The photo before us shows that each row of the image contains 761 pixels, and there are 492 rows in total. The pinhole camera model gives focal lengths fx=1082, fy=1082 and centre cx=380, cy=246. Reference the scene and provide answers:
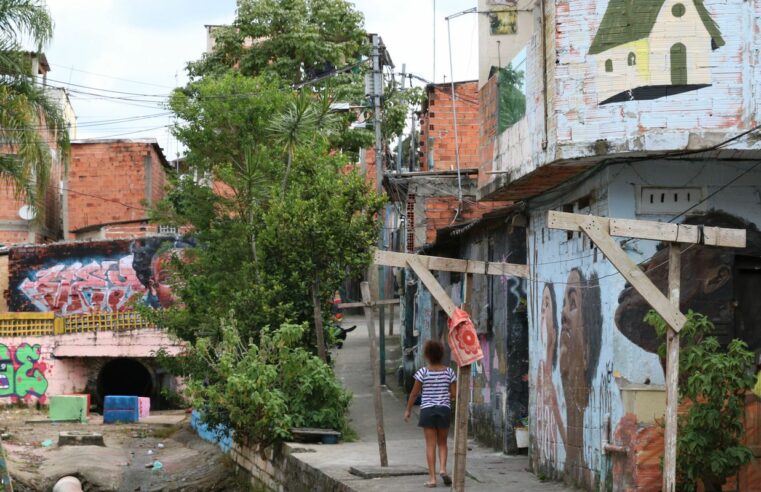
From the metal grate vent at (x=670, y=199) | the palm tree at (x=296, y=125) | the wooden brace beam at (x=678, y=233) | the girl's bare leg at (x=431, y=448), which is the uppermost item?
the palm tree at (x=296, y=125)

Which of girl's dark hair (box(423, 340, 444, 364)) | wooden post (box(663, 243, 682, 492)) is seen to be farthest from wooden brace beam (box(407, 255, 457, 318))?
wooden post (box(663, 243, 682, 492))

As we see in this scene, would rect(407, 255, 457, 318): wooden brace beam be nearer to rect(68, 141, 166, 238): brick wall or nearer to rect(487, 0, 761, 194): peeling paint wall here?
rect(487, 0, 761, 194): peeling paint wall

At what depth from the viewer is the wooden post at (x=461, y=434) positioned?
35.2ft

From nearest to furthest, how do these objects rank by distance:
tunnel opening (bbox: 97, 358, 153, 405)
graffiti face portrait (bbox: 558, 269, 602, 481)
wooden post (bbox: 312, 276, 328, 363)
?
graffiti face portrait (bbox: 558, 269, 602, 481) < wooden post (bbox: 312, 276, 328, 363) < tunnel opening (bbox: 97, 358, 153, 405)

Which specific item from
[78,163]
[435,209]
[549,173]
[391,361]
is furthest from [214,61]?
[549,173]

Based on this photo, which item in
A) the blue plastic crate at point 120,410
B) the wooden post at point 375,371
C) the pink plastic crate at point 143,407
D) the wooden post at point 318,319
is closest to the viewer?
the wooden post at point 375,371

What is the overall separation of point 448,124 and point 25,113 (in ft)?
31.0

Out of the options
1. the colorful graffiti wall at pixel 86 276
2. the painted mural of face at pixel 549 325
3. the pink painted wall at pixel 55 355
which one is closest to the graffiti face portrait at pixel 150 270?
the colorful graffiti wall at pixel 86 276

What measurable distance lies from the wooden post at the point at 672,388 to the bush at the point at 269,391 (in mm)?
8004

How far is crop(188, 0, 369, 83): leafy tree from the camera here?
3475cm

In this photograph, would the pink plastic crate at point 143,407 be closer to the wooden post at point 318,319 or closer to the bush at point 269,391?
the bush at point 269,391

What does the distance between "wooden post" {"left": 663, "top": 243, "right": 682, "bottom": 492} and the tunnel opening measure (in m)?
30.8

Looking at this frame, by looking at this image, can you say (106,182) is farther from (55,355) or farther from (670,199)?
(670,199)

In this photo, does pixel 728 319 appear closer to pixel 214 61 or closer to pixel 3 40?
pixel 3 40
